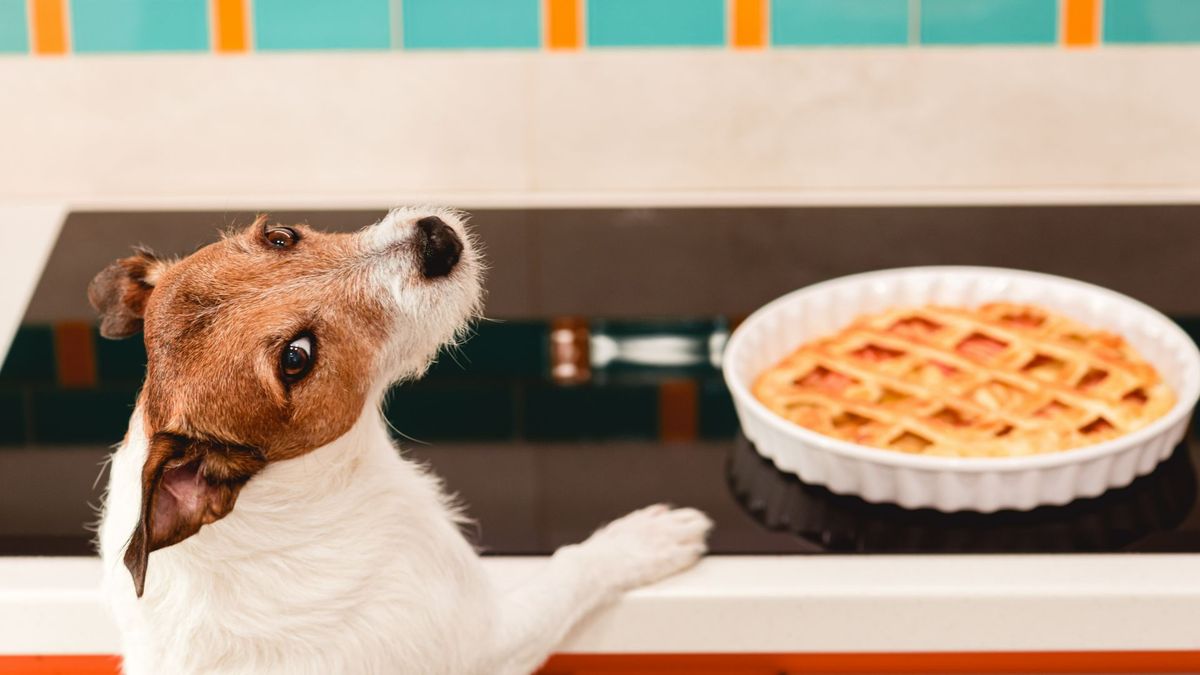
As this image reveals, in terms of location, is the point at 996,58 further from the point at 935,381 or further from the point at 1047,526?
the point at 1047,526

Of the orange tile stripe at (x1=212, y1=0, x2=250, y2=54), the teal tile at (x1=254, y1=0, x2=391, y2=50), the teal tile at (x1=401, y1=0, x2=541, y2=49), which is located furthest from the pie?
the orange tile stripe at (x1=212, y1=0, x2=250, y2=54)

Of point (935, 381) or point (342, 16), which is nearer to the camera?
point (935, 381)

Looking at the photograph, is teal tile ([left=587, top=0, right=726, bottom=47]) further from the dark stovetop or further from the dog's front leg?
the dog's front leg

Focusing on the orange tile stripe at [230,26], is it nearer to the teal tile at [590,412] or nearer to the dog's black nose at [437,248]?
the teal tile at [590,412]

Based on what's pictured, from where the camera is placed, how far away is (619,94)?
1.68 meters

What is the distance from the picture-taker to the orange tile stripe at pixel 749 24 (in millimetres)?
1643

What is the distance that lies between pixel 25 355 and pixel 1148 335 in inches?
41.8

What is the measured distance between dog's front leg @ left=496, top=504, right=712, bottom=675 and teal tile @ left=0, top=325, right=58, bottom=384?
1.90ft

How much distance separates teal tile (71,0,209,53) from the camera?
166 cm

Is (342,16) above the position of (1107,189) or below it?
above

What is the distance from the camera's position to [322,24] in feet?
5.47

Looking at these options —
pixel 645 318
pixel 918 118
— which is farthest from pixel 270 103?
pixel 918 118

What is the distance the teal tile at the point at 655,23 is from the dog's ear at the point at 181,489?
0.96m

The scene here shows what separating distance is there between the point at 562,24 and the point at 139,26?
0.49 meters
